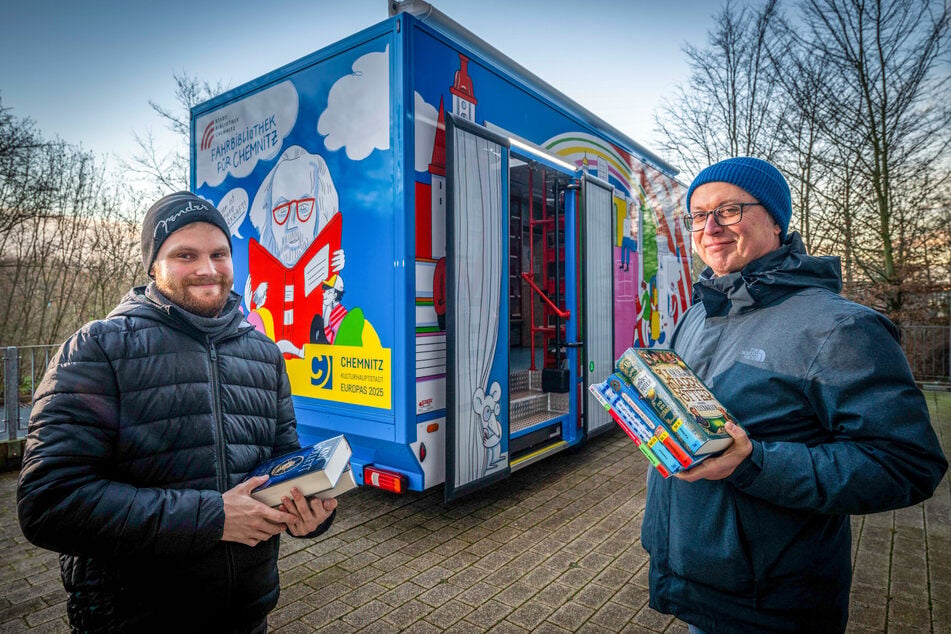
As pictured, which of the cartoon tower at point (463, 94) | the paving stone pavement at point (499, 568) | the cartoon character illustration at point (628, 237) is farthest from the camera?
the cartoon character illustration at point (628, 237)

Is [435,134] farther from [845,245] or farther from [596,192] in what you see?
[845,245]

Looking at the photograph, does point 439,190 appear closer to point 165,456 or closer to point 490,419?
point 490,419

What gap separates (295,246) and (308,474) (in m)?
2.78

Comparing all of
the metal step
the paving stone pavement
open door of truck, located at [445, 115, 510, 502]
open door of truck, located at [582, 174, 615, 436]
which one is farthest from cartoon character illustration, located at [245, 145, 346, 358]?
open door of truck, located at [582, 174, 615, 436]

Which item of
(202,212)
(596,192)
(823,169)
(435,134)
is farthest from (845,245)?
(202,212)

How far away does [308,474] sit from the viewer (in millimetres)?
1225

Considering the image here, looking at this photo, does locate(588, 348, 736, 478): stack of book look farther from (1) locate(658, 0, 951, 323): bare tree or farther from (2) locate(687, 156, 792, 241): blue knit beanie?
(1) locate(658, 0, 951, 323): bare tree

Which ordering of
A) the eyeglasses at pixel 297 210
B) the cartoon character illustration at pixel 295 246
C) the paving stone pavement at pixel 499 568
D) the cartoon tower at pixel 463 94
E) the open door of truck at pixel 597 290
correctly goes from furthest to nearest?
the open door of truck at pixel 597 290 → the eyeglasses at pixel 297 210 → the cartoon character illustration at pixel 295 246 → the cartoon tower at pixel 463 94 → the paving stone pavement at pixel 499 568

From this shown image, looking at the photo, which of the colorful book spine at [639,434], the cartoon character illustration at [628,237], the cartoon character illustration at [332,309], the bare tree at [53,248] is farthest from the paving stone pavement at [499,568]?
the bare tree at [53,248]

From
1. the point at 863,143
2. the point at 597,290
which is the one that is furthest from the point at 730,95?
the point at 597,290

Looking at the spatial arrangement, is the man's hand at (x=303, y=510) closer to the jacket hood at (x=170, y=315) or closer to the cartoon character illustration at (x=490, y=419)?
the jacket hood at (x=170, y=315)

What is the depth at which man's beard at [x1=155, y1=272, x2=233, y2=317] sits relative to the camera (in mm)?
1417

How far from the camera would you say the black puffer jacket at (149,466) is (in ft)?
3.76

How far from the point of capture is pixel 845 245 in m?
12.1
